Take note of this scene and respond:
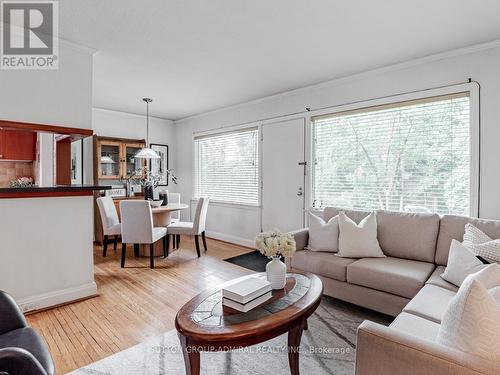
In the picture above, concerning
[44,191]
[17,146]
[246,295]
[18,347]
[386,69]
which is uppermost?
[386,69]

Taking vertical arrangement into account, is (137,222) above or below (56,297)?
above

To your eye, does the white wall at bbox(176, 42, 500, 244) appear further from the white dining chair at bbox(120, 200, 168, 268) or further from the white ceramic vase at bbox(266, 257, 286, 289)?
the white ceramic vase at bbox(266, 257, 286, 289)

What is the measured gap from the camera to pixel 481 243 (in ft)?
7.47

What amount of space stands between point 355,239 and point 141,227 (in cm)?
270

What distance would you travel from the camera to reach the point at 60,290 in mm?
2781

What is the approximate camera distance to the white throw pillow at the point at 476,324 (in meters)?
1.01

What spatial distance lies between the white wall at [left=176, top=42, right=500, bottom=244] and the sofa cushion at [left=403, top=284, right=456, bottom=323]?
1341mm

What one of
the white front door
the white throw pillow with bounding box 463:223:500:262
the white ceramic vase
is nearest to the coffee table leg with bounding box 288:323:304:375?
the white ceramic vase

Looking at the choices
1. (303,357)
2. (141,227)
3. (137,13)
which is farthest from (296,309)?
(141,227)

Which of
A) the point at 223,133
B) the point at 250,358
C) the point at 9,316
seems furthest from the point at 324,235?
the point at 223,133

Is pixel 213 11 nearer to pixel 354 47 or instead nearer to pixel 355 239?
pixel 354 47

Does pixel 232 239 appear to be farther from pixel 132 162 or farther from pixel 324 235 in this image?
pixel 324 235

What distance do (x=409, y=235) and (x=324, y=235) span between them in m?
0.79

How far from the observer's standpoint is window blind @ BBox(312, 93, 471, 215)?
2998 millimetres
